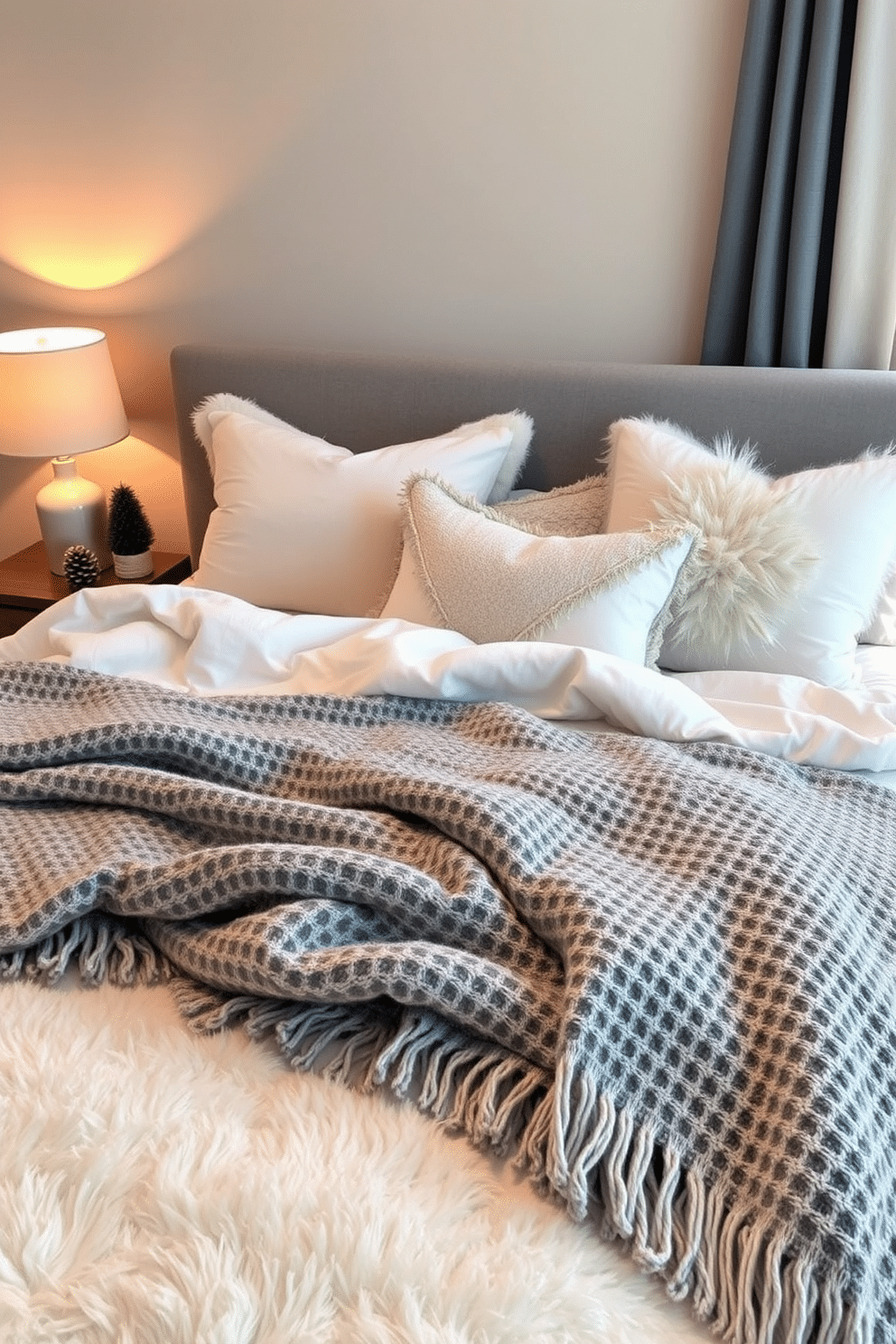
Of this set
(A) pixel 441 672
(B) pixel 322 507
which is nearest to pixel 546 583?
(A) pixel 441 672

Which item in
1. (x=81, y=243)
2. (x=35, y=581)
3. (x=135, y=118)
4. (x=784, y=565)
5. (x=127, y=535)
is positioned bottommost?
(x=35, y=581)

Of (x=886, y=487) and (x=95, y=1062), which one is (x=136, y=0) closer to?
(x=886, y=487)

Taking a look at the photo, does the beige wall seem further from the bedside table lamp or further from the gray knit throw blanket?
the gray knit throw blanket

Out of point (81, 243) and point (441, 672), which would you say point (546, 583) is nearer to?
point (441, 672)

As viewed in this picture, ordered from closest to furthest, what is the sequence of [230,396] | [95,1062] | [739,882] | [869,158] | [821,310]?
1. [95,1062]
2. [739,882]
3. [869,158]
4. [821,310]
5. [230,396]

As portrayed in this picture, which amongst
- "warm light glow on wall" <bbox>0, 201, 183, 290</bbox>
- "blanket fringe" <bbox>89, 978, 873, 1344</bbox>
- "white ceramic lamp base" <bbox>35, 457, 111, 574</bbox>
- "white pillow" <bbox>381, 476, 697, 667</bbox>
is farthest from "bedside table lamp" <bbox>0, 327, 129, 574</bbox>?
"blanket fringe" <bbox>89, 978, 873, 1344</bbox>

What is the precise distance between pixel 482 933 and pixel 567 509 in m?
1.11

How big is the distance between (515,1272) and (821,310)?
1841 millimetres

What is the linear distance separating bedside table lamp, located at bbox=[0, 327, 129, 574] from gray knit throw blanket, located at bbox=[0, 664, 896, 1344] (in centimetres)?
120

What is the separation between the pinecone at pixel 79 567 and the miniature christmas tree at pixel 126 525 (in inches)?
2.5

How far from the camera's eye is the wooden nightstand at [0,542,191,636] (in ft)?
8.14

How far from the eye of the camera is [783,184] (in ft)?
6.49

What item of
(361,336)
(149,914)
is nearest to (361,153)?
(361,336)

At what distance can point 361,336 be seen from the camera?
2.46 m
